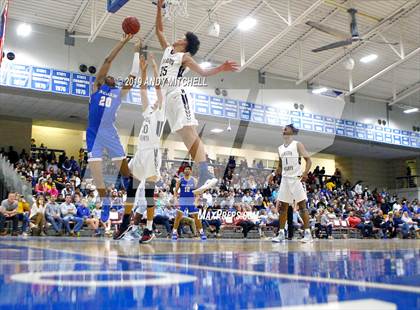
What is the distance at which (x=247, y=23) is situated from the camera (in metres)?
15.0

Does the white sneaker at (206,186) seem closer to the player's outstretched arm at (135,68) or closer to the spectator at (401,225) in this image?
the player's outstretched arm at (135,68)

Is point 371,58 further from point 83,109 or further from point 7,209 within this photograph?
point 7,209

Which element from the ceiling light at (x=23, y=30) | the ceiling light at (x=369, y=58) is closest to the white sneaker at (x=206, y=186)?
the ceiling light at (x=23, y=30)

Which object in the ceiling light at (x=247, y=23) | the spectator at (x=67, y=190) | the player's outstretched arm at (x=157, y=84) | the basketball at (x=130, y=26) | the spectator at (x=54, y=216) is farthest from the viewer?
the ceiling light at (x=247, y=23)

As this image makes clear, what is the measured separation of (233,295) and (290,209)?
260 inches

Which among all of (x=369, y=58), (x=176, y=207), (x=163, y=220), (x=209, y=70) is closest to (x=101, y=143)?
(x=209, y=70)

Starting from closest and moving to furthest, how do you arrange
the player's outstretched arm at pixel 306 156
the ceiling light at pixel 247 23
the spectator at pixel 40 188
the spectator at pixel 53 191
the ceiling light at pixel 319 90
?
the player's outstretched arm at pixel 306 156, the spectator at pixel 40 188, the spectator at pixel 53 191, the ceiling light at pixel 247 23, the ceiling light at pixel 319 90

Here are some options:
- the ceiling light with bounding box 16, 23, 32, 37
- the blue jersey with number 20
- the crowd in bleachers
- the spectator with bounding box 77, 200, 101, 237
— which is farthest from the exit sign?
the ceiling light with bounding box 16, 23, 32, 37

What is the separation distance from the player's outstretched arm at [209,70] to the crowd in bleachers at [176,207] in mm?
2476

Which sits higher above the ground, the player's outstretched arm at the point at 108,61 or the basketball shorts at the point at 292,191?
the player's outstretched arm at the point at 108,61

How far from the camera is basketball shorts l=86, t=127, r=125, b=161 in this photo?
16.0 feet

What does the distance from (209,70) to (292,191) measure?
281 cm

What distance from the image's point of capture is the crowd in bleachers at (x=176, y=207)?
9812mm

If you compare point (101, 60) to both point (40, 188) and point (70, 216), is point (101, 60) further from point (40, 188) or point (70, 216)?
point (70, 216)
